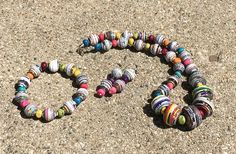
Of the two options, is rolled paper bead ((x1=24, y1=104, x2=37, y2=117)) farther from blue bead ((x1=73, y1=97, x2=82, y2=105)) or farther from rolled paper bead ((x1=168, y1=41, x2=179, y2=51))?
rolled paper bead ((x1=168, y1=41, x2=179, y2=51))

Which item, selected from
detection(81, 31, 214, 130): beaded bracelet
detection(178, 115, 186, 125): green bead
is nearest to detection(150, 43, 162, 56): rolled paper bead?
detection(81, 31, 214, 130): beaded bracelet

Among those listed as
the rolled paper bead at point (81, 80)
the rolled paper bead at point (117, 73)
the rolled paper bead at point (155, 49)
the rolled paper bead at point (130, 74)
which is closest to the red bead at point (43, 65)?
the rolled paper bead at point (81, 80)

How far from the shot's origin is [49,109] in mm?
4699

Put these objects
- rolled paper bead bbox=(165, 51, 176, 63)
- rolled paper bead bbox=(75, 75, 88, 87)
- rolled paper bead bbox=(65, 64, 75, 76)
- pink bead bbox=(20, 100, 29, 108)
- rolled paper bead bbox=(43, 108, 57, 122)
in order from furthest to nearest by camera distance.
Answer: rolled paper bead bbox=(165, 51, 176, 63), rolled paper bead bbox=(65, 64, 75, 76), rolled paper bead bbox=(75, 75, 88, 87), pink bead bbox=(20, 100, 29, 108), rolled paper bead bbox=(43, 108, 57, 122)

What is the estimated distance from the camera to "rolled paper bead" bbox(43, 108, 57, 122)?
4.67 m

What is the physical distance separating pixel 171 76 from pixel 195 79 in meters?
0.28

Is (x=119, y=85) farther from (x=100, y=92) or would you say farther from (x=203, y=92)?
(x=203, y=92)

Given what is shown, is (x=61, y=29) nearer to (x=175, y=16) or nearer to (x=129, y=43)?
(x=129, y=43)

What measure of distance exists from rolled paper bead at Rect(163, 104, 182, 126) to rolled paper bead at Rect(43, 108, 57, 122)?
1.16m

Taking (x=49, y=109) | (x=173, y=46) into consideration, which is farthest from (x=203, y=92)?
(x=49, y=109)

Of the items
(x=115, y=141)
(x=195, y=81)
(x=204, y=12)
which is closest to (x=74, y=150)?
(x=115, y=141)

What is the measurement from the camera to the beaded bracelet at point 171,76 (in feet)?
15.1

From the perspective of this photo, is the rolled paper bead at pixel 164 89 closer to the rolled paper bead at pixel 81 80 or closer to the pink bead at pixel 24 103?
the rolled paper bead at pixel 81 80

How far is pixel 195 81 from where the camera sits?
4992 millimetres
